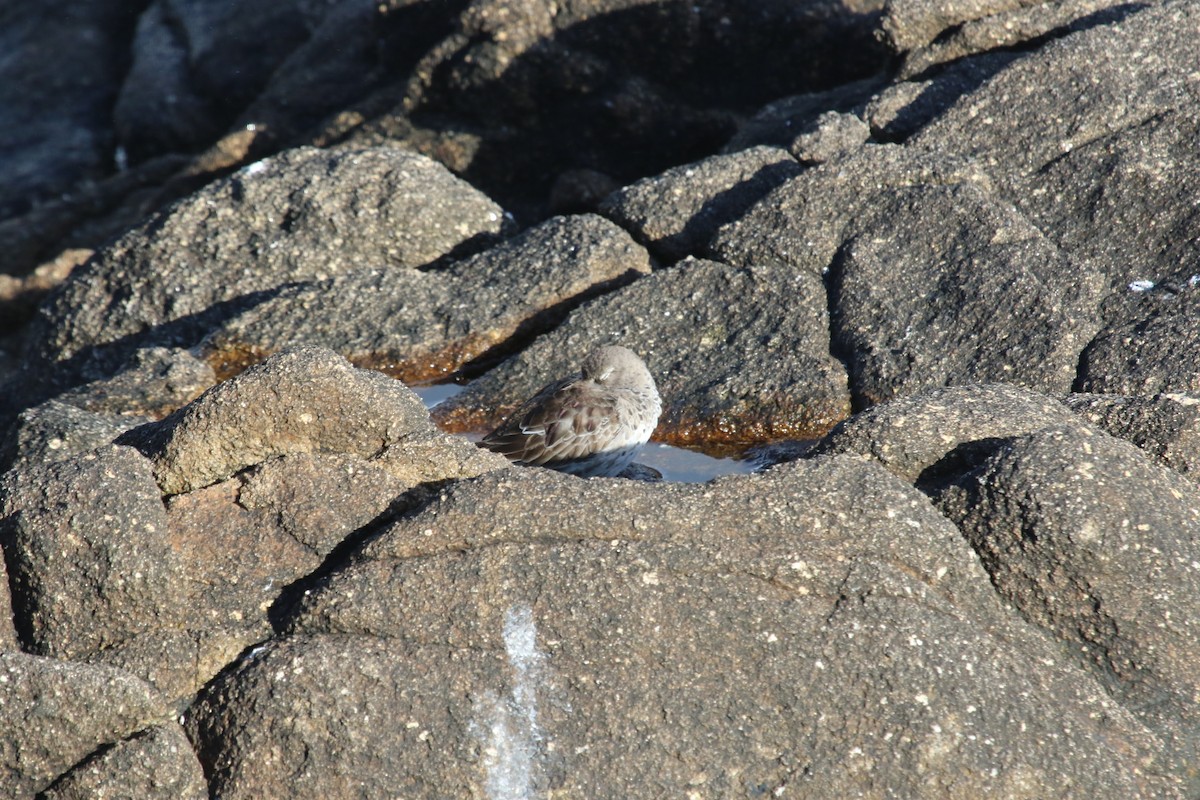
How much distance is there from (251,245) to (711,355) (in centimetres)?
335

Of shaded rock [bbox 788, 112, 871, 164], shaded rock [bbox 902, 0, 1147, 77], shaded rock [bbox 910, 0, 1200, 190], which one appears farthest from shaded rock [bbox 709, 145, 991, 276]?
shaded rock [bbox 902, 0, 1147, 77]

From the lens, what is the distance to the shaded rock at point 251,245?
7.81 metres

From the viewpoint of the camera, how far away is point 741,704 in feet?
Answer: 12.0

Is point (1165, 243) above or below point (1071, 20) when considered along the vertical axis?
below

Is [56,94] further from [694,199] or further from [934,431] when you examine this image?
[934,431]

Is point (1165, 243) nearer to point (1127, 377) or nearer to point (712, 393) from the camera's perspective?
point (1127, 377)

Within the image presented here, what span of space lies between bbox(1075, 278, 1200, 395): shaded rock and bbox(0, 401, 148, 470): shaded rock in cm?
474

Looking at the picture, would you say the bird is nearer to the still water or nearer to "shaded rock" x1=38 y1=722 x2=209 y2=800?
the still water

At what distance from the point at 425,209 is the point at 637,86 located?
3.38 meters

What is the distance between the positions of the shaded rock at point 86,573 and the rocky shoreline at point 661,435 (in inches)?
0.5

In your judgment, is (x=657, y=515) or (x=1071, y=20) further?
(x=1071, y=20)

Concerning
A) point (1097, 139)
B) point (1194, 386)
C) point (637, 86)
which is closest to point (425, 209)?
point (637, 86)

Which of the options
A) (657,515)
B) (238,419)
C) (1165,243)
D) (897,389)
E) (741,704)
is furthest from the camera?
(1165,243)

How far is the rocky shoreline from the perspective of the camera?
143 inches
